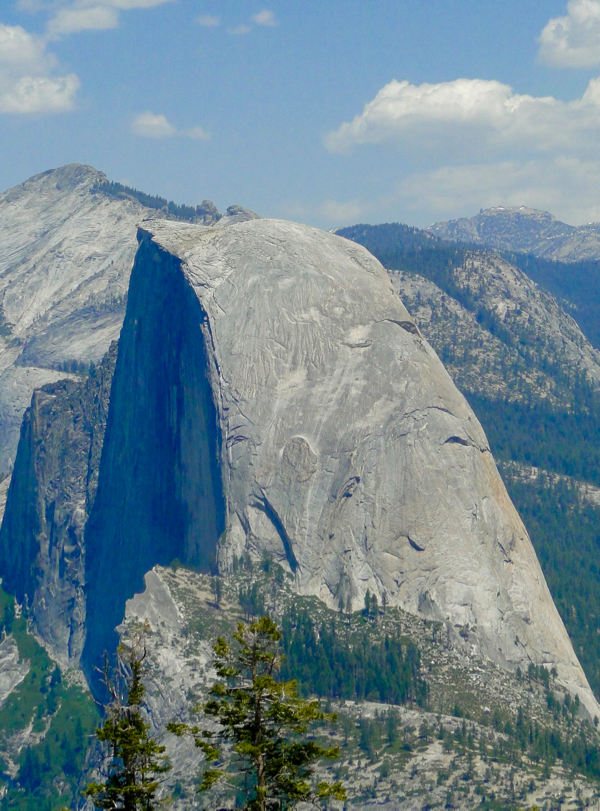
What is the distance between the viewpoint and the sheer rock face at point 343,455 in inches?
6747

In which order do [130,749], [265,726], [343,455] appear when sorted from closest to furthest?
[130,749], [265,726], [343,455]

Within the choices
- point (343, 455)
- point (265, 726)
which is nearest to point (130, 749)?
point (265, 726)

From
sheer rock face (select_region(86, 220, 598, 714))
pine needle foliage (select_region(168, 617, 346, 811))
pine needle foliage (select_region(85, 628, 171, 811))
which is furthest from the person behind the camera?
sheer rock face (select_region(86, 220, 598, 714))

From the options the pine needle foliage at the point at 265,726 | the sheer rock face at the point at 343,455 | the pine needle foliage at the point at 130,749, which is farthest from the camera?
the sheer rock face at the point at 343,455

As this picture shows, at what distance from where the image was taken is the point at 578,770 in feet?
451

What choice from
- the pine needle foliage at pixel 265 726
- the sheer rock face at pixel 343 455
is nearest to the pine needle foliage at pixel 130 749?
the pine needle foliage at pixel 265 726

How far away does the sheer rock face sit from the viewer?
562 ft

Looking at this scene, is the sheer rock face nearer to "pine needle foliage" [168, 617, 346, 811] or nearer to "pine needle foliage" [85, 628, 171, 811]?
"pine needle foliage" [168, 617, 346, 811]

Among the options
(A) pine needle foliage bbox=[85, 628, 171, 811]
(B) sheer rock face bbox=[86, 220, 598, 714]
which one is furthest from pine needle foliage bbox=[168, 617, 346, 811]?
(B) sheer rock face bbox=[86, 220, 598, 714]

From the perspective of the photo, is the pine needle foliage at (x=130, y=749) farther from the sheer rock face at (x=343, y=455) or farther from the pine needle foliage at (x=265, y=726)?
the sheer rock face at (x=343, y=455)

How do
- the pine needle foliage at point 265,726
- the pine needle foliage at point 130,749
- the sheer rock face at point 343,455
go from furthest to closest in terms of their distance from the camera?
the sheer rock face at point 343,455, the pine needle foliage at point 265,726, the pine needle foliage at point 130,749

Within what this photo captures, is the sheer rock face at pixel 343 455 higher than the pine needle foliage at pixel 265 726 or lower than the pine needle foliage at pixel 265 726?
higher

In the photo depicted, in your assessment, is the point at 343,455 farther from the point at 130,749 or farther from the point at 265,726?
the point at 130,749

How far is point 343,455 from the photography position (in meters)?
180
